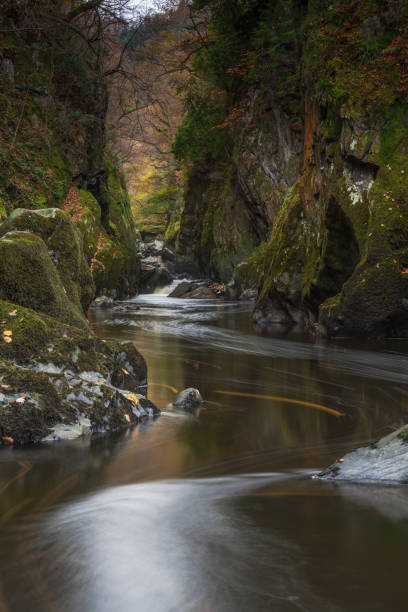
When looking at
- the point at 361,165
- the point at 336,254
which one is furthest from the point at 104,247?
the point at 361,165

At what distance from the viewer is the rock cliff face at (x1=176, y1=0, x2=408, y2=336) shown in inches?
324

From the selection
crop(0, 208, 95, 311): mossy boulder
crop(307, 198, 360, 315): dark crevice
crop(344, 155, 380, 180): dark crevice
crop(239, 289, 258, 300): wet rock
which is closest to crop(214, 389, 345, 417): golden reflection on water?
crop(0, 208, 95, 311): mossy boulder

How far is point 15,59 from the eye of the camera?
13.1m

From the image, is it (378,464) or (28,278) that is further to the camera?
(28,278)

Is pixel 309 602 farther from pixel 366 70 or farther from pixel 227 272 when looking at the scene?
pixel 227 272

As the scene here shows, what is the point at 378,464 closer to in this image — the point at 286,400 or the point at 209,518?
the point at 209,518

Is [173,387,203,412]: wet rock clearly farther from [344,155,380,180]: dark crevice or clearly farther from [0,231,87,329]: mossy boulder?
[344,155,380,180]: dark crevice

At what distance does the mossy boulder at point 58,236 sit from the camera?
6.31 metres

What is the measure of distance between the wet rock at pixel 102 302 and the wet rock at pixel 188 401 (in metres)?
12.4

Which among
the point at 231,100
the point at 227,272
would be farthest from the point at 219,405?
the point at 227,272

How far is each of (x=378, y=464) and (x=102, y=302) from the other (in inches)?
594

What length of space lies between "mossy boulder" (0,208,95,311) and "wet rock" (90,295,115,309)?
31.9ft

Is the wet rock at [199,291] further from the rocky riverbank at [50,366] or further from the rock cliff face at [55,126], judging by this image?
the rocky riverbank at [50,366]

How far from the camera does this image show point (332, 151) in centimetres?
992
